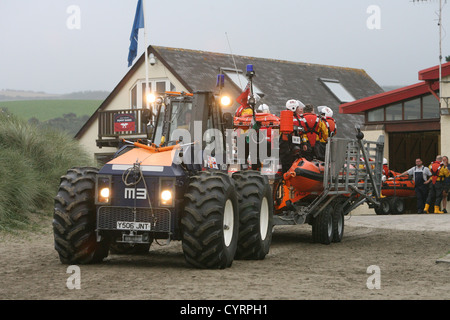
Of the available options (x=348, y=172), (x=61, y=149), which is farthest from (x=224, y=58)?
(x=348, y=172)

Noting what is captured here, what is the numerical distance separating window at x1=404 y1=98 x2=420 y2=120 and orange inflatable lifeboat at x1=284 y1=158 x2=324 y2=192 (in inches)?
625

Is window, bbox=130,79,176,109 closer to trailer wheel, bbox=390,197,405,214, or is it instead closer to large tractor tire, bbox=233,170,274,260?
trailer wheel, bbox=390,197,405,214

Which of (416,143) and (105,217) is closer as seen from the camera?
(105,217)

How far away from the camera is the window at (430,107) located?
29.5 metres

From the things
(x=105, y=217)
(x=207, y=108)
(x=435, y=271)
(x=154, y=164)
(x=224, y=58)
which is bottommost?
(x=435, y=271)

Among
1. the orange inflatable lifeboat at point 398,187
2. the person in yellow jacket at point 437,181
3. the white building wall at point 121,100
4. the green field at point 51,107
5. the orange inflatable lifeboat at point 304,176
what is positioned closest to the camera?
the orange inflatable lifeboat at point 304,176

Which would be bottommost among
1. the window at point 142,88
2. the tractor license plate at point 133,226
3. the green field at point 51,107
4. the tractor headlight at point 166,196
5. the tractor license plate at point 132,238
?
the tractor license plate at point 132,238

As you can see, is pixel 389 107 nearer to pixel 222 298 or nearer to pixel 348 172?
pixel 348 172

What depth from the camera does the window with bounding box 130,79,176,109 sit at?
120 feet

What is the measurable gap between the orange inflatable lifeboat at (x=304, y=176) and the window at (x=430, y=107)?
1536 cm

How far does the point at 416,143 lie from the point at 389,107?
15.9 ft

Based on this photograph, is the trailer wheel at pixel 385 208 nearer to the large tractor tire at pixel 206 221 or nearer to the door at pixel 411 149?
the door at pixel 411 149

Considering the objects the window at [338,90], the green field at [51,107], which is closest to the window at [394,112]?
the window at [338,90]
